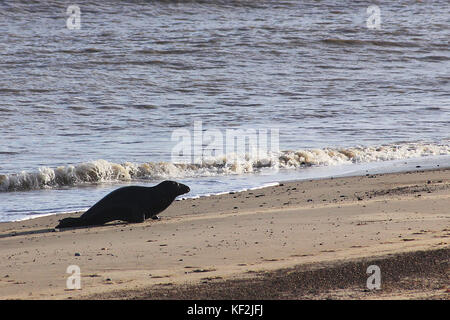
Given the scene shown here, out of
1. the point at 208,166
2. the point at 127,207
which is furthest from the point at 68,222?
the point at 208,166

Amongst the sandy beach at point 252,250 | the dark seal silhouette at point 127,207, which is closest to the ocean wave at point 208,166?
the sandy beach at point 252,250

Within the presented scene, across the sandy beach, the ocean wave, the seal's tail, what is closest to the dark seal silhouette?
the seal's tail

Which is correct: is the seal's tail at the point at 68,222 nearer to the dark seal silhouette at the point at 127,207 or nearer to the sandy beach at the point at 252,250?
the dark seal silhouette at the point at 127,207

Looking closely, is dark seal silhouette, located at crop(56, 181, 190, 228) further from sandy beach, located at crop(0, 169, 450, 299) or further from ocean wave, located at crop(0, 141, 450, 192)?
ocean wave, located at crop(0, 141, 450, 192)

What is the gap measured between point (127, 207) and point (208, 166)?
4517mm

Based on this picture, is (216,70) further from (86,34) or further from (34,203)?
(34,203)

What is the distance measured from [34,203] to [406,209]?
4.96 m

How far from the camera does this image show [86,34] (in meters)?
29.4

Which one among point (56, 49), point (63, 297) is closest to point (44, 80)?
point (56, 49)

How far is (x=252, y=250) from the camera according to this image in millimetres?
Answer: 6984

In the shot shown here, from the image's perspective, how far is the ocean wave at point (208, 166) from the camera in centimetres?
1209

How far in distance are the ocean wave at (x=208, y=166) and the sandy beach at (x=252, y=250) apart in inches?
99.4

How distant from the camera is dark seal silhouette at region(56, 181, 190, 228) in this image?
8.86 metres

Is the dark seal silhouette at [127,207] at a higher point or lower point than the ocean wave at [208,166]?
higher
